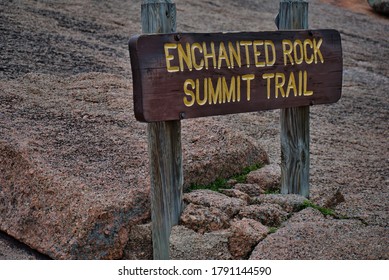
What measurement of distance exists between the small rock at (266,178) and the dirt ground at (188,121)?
11.8 inches

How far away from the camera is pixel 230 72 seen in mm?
3926

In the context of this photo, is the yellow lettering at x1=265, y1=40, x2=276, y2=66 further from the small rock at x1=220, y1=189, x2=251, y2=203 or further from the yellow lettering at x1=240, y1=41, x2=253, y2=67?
the small rock at x1=220, y1=189, x2=251, y2=203

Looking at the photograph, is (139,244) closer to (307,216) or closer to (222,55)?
(307,216)

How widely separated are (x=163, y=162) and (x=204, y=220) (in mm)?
429

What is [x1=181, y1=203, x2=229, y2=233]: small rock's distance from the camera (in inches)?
154

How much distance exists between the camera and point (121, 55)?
7.37m

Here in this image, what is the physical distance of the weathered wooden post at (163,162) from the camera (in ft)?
12.3

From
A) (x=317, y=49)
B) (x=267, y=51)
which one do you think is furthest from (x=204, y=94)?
(x=317, y=49)

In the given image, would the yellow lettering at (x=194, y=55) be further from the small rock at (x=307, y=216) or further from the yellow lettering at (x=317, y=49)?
the small rock at (x=307, y=216)

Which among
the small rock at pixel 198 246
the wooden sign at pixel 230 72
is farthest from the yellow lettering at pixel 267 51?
the small rock at pixel 198 246

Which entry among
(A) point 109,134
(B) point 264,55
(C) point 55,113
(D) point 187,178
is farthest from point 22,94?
(B) point 264,55

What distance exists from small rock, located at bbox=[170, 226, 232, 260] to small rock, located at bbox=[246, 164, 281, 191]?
2.76 ft

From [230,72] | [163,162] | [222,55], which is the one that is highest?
[222,55]

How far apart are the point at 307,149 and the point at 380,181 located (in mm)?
994
